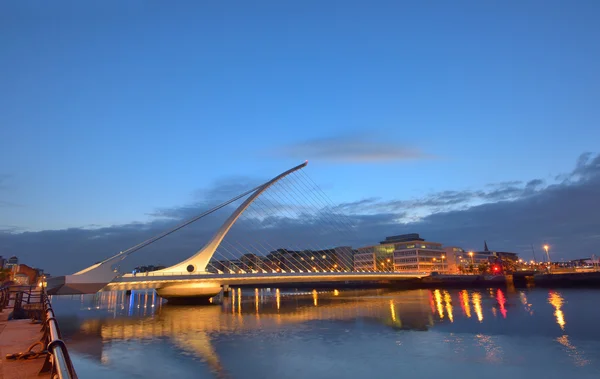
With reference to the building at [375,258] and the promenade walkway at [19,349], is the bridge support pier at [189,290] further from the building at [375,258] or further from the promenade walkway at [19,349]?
the building at [375,258]

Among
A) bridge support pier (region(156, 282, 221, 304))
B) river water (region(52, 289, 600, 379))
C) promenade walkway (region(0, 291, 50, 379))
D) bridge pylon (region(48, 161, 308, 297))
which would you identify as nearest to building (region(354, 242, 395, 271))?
bridge pylon (region(48, 161, 308, 297))

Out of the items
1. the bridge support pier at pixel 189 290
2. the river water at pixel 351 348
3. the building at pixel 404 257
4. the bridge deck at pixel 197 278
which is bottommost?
the river water at pixel 351 348

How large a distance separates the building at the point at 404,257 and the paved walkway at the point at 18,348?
11551 cm

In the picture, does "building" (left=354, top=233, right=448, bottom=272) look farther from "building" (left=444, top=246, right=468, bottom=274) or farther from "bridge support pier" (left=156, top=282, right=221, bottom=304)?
"bridge support pier" (left=156, top=282, right=221, bottom=304)

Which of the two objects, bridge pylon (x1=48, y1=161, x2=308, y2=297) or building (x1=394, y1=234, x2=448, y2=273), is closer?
bridge pylon (x1=48, y1=161, x2=308, y2=297)

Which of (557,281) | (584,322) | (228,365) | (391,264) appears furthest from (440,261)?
(228,365)

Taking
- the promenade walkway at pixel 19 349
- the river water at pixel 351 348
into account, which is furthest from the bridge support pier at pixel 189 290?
the promenade walkway at pixel 19 349

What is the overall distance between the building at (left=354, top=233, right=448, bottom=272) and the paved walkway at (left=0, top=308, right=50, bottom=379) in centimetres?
11551

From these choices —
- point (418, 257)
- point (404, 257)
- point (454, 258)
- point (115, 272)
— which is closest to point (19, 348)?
point (115, 272)

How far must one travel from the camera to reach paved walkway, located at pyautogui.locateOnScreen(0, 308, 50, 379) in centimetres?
511

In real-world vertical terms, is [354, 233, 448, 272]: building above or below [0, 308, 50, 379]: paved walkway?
above

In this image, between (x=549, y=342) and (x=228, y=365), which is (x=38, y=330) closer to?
(x=228, y=365)

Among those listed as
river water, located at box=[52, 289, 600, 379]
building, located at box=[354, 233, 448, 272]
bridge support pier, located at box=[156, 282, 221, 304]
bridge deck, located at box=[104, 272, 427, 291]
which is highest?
building, located at box=[354, 233, 448, 272]

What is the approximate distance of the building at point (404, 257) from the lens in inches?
4739
